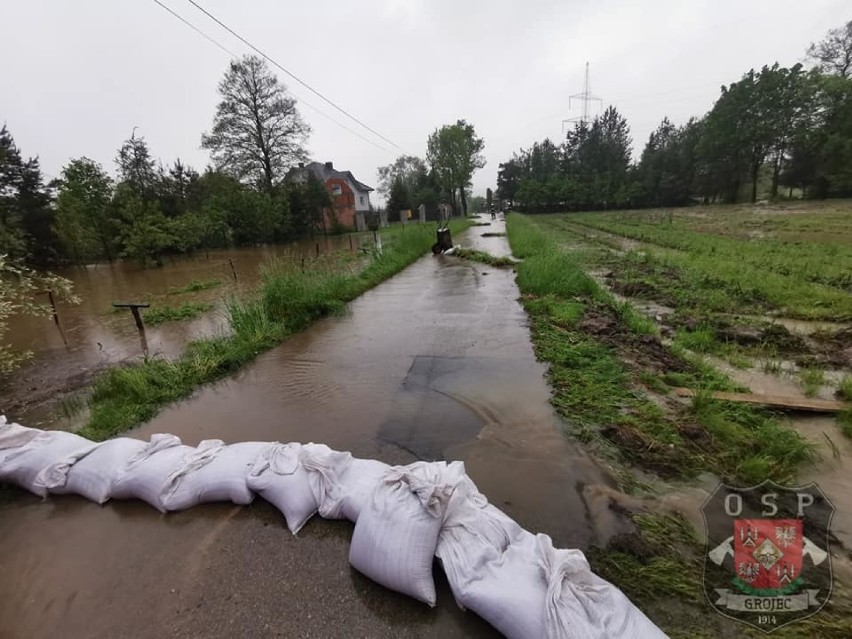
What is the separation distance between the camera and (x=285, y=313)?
5.78m

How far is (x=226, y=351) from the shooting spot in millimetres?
4559

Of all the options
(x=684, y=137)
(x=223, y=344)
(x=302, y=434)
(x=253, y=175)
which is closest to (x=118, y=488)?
(x=302, y=434)

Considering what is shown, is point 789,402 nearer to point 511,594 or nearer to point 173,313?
Answer: point 511,594

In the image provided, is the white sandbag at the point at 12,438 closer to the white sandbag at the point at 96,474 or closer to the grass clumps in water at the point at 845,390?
the white sandbag at the point at 96,474

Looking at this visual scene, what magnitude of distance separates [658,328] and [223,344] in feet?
19.5

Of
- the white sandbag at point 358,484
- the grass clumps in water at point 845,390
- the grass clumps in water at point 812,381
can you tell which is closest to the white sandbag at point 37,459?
the white sandbag at point 358,484

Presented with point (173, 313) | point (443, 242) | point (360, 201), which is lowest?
point (173, 313)

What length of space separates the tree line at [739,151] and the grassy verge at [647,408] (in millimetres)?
33766

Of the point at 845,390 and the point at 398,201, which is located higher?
the point at 398,201

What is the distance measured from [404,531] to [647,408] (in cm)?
227

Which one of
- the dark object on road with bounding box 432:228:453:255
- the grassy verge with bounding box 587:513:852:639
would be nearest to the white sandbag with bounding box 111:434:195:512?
the grassy verge with bounding box 587:513:852:639

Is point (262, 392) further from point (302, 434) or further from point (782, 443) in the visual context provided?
point (782, 443)

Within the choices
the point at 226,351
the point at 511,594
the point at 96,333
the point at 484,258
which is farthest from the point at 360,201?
the point at 511,594

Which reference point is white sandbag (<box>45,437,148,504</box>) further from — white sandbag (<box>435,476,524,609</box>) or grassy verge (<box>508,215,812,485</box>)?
grassy verge (<box>508,215,812,485</box>)
